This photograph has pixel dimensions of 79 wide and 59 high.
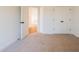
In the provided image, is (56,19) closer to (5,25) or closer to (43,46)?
(43,46)

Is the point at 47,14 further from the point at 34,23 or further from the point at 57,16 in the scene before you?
the point at 34,23

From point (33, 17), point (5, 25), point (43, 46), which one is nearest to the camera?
point (5, 25)

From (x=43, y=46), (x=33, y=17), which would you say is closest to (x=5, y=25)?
(x=43, y=46)

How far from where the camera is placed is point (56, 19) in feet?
29.7

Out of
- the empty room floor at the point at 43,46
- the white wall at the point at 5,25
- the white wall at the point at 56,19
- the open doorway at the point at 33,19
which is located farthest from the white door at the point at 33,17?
the white wall at the point at 5,25

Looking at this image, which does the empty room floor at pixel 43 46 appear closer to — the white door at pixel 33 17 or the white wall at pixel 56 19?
the white wall at pixel 56 19

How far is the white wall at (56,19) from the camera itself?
29.4ft

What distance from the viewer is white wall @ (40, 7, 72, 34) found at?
8.96m

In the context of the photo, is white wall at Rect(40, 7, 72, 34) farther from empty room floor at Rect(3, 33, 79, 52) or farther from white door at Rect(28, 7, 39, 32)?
empty room floor at Rect(3, 33, 79, 52)

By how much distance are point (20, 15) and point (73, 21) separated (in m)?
3.74

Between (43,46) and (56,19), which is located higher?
(56,19)

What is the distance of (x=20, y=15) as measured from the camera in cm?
650

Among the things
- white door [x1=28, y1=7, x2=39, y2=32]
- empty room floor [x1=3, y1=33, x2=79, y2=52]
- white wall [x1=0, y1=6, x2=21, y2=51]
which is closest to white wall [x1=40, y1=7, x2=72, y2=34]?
white door [x1=28, y1=7, x2=39, y2=32]

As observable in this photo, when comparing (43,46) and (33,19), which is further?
Result: (33,19)
